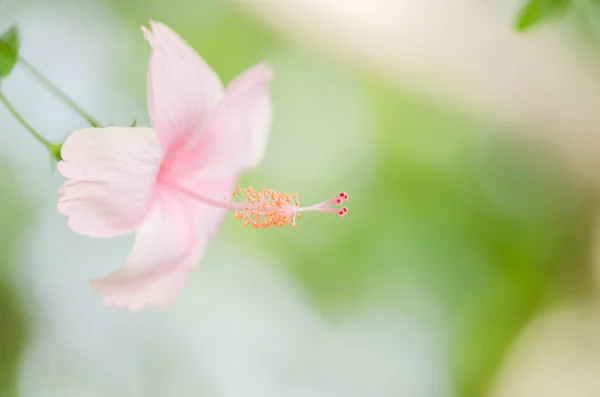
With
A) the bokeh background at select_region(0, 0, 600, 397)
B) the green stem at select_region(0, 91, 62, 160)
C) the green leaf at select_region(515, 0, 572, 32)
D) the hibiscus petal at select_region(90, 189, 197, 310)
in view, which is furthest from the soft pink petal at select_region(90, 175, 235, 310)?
the green leaf at select_region(515, 0, 572, 32)

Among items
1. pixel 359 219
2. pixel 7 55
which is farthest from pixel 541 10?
pixel 7 55

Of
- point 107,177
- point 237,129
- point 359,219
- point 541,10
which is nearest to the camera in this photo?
point 107,177

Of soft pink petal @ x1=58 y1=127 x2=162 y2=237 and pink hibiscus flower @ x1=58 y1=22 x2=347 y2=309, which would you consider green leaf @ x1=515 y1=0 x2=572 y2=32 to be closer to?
pink hibiscus flower @ x1=58 y1=22 x2=347 y2=309

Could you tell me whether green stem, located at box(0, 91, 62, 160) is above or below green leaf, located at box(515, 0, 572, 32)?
below

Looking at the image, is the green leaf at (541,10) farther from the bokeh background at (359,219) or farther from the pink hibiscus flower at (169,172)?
the pink hibiscus flower at (169,172)

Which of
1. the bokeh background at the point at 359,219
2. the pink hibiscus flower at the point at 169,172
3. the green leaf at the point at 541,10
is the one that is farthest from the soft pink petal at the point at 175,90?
the green leaf at the point at 541,10

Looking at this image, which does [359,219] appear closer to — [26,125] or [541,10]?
[541,10]

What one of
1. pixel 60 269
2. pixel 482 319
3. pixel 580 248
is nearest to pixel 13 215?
pixel 60 269
